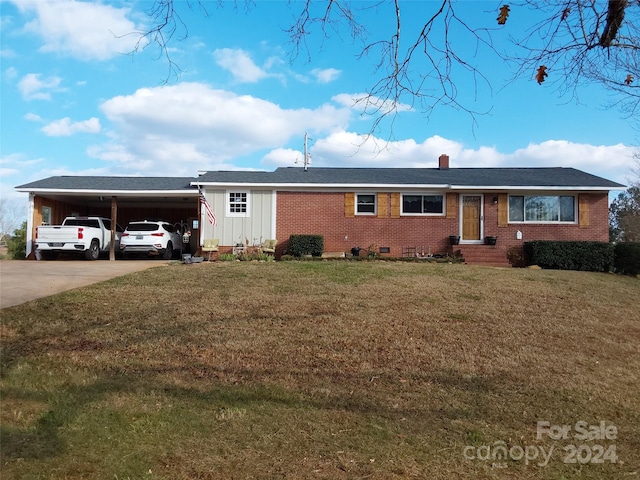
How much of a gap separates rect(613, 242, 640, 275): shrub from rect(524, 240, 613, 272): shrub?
33 cm

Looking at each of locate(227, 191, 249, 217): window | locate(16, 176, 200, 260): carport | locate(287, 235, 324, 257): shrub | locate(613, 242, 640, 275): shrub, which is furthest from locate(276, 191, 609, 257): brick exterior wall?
locate(16, 176, 200, 260): carport

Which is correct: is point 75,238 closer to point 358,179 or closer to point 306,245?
point 306,245

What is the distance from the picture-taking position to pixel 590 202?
733 inches

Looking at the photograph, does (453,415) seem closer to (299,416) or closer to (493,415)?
(493,415)

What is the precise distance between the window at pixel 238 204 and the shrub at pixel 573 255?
11335 mm

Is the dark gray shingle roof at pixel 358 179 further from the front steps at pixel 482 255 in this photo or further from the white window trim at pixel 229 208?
the front steps at pixel 482 255

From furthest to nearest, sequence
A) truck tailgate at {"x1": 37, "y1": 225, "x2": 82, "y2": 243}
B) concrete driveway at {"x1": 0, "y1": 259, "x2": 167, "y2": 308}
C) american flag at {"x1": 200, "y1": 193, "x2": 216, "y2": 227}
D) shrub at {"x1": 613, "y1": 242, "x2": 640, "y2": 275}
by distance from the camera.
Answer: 1. american flag at {"x1": 200, "y1": 193, "x2": 216, "y2": 227}
2. truck tailgate at {"x1": 37, "y1": 225, "x2": 82, "y2": 243}
3. shrub at {"x1": 613, "y1": 242, "x2": 640, "y2": 275}
4. concrete driveway at {"x1": 0, "y1": 259, "x2": 167, "y2": 308}

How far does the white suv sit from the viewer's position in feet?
59.8

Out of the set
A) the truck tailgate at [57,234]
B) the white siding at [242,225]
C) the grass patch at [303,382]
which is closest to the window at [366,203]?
the white siding at [242,225]

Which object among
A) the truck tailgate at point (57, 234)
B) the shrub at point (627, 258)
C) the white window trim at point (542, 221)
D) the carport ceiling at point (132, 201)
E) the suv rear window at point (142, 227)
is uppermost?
the carport ceiling at point (132, 201)

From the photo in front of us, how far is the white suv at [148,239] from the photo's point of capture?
59.8 feet

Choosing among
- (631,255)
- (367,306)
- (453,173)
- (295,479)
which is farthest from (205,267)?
(631,255)

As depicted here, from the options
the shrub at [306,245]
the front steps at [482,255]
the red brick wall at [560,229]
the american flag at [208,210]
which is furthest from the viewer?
the red brick wall at [560,229]

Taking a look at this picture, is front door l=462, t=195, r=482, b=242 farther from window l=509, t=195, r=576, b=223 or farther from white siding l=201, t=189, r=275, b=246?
white siding l=201, t=189, r=275, b=246
